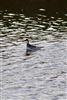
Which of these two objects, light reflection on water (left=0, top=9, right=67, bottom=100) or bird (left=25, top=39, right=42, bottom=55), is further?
bird (left=25, top=39, right=42, bottom=55)

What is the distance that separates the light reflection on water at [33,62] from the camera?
26750 millimetres

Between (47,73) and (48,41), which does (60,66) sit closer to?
(47,73)

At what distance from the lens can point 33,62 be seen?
3416 centimetres

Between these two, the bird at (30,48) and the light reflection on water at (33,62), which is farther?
the bird at (30,48)

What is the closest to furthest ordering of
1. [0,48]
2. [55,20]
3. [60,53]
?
[60,53] < [0,48] < [55,20]

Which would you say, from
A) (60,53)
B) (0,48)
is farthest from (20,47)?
(60,53)

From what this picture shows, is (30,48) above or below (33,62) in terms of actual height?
above

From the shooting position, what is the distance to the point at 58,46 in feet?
132

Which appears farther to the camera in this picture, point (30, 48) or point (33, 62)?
point (30, 48)

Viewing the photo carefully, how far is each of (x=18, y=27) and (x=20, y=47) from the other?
42.7 ft

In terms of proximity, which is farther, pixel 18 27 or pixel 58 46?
pixel 18 27

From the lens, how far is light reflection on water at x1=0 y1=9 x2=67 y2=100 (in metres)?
26.8

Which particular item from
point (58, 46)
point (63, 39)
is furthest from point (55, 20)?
point (58, 46)

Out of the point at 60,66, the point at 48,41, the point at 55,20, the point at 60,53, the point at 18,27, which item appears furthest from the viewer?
the point at 55,20
